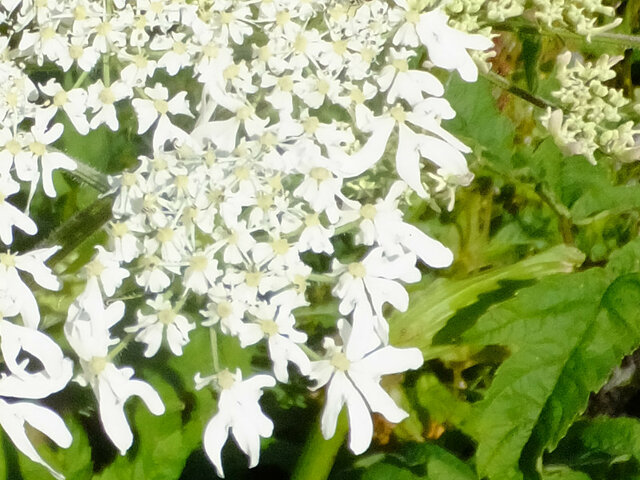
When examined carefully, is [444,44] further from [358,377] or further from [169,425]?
[169,425]

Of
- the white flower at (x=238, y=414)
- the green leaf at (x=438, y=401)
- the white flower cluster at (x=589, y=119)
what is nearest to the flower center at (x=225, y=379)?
the white flower at (x=238, y=414)

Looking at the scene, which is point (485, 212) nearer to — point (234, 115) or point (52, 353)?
point (234, 115)

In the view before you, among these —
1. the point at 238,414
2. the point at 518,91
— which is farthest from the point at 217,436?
the point at 518,91

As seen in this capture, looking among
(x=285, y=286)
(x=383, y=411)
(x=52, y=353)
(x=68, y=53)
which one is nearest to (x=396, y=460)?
(x=383, y=411)

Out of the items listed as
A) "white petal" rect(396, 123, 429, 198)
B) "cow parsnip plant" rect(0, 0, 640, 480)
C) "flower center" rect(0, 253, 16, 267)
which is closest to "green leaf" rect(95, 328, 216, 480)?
"cow parsnip plant" rect(0, 0, 640, 480)

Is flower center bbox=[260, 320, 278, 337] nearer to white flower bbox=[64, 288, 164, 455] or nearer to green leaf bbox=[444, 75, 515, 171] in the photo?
white flower bbox=[64, 288, 164, 455]

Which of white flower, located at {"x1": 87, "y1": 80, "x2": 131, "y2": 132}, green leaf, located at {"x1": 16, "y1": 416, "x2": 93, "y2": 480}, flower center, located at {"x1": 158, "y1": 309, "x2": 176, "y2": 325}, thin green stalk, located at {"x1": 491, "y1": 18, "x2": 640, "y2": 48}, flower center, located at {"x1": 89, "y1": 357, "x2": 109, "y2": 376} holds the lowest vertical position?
green leaf, located at {"x1": 16, "y1": 416, "x2": 93, "y2": 480}

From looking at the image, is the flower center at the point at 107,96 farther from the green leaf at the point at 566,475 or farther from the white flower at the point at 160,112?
the green leaf at the point at 566,475
